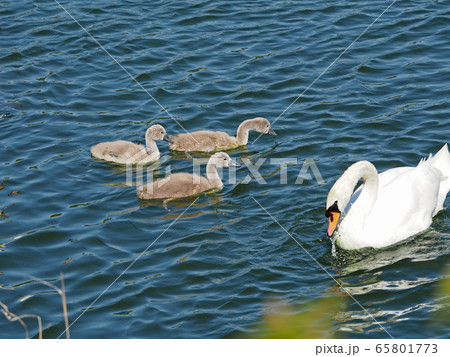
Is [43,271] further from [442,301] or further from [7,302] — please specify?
[442,301]

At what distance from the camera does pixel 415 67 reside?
12.7 metres

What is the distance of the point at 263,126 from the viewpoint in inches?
443

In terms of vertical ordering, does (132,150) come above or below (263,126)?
below

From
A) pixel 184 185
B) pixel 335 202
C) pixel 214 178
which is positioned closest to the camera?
pixel 335 202

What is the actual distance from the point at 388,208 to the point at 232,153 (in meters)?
3.18

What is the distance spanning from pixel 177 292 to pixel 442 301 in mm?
2625

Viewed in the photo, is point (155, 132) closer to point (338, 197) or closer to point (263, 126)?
point (263, 126)

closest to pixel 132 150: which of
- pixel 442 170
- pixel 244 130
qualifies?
pixel 244 130

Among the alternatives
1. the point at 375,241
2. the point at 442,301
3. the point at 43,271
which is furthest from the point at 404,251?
the point at 43,271

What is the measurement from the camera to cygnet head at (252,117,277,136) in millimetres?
11188

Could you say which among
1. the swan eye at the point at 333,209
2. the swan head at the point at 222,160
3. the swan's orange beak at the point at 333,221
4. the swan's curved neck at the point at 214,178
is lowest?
the swan's curved neck at the point at 214,178

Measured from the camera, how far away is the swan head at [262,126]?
11188mm

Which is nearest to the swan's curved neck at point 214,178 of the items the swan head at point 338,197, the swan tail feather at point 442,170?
the swan head at point 338,197

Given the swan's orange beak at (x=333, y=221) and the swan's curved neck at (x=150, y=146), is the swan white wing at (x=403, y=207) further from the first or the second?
the swan's curved neck at (x=150, y=146)
